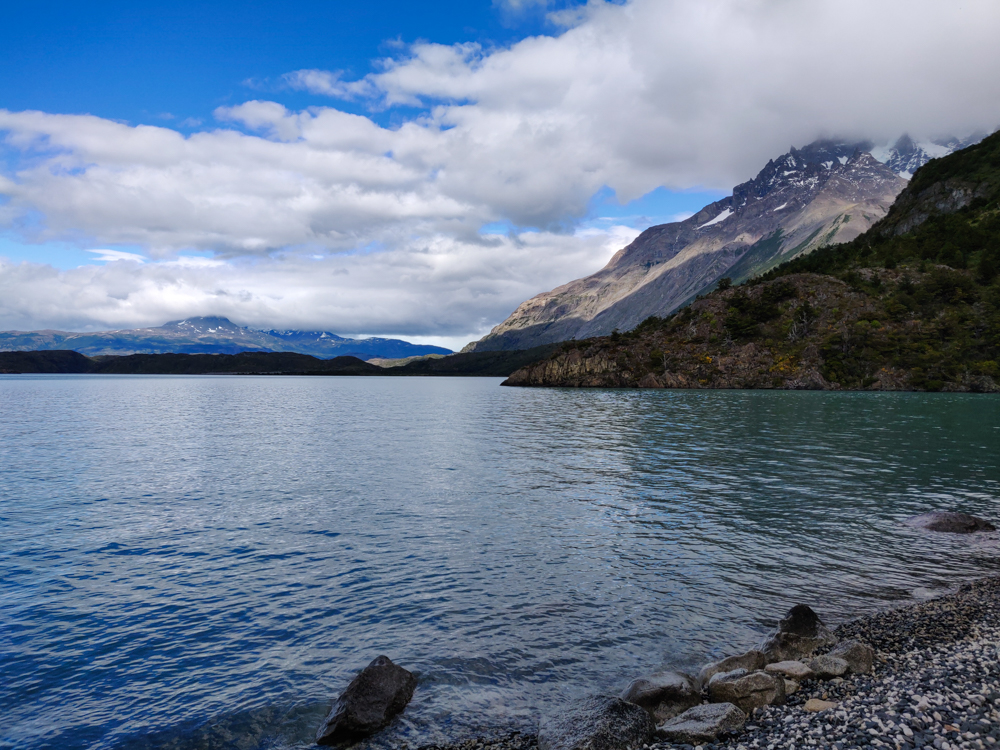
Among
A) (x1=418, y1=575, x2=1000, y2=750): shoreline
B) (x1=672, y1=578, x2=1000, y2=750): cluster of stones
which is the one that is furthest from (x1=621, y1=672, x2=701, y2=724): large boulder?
(x1=672, y1=578, x2=1000, y2=750): cluster of stones

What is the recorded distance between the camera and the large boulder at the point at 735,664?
1563cm

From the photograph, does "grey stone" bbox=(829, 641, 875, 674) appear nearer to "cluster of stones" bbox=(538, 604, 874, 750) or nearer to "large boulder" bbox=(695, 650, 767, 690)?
"cluster of stones" bbox=(538, 604, 874, 750)

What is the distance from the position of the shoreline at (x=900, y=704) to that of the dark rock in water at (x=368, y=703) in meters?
1.83

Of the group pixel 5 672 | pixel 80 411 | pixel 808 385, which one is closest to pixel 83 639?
pixel 5 672

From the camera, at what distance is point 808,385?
172625 millimetres

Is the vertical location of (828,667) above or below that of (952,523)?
above

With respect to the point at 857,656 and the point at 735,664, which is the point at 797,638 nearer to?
the point at 857,656

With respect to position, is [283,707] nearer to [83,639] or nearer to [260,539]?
[83,639]

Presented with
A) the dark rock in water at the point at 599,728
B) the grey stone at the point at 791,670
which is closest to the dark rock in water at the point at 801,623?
the grey stone at the point at 791,670

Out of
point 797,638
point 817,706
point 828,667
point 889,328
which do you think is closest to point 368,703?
point 817,706

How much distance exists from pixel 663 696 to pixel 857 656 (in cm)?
581

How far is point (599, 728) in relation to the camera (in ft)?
41.7

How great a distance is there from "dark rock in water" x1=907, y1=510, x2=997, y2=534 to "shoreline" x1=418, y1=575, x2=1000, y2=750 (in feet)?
43.8

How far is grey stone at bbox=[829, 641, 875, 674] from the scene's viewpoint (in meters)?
15.0
